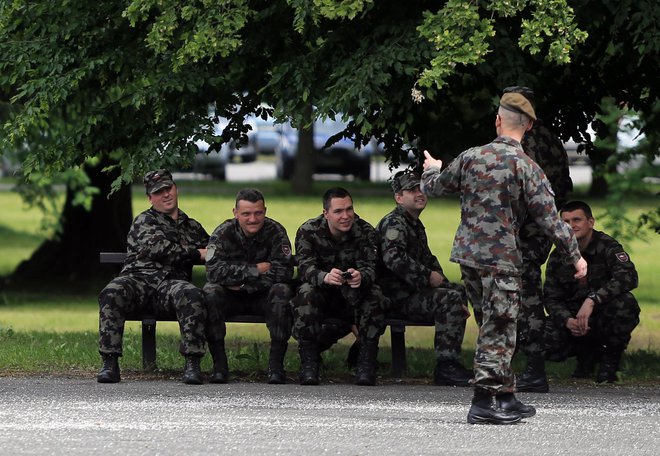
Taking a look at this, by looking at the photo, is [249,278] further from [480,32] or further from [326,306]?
[480,32]

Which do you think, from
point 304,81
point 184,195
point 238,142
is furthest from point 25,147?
point 184,195

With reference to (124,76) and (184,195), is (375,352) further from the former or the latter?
(184,195)

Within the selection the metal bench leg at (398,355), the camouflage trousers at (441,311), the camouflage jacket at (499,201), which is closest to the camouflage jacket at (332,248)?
the camouflage trousers at (441,311)

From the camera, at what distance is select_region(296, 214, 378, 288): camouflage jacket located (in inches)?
417

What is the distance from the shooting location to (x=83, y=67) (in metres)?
11.2

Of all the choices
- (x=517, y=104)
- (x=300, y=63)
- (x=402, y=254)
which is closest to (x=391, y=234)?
(x=402, y=254)

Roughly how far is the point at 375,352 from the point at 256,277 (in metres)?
0.97

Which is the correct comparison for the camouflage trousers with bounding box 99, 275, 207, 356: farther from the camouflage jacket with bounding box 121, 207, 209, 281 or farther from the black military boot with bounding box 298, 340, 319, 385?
the black military boot with bounding box 298, 340, 319, 385

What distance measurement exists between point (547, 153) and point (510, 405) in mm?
2309

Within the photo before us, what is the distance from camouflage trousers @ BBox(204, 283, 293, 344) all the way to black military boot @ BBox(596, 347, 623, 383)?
219 centimetres

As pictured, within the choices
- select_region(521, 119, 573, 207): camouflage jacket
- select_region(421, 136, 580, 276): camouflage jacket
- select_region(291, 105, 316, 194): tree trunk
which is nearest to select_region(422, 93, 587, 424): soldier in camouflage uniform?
select_region(421, 136, 580, 276): camouflage jacket

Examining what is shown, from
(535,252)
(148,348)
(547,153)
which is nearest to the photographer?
(535,252)

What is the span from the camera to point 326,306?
35.1 feet

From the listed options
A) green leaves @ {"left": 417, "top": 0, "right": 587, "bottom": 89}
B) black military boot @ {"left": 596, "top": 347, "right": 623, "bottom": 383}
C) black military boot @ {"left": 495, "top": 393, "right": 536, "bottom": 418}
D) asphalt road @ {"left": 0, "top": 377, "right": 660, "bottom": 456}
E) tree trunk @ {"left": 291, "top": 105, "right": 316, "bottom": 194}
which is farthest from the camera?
tree trunk @ {"left": 291, "top": 105, "right": 316, "bottom": 194}
